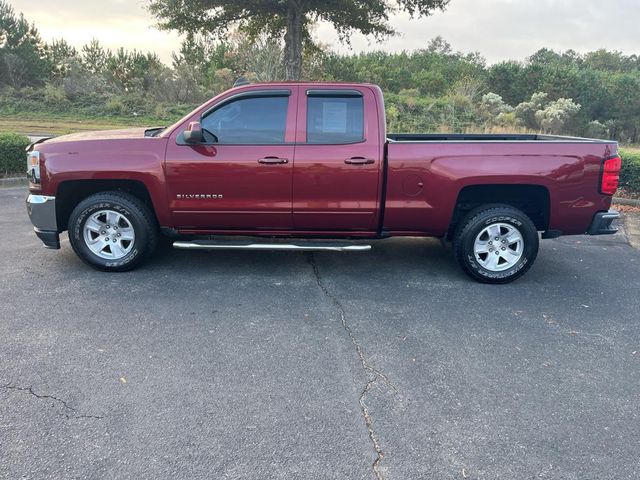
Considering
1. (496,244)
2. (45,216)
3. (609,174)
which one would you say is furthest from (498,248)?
(45,216)

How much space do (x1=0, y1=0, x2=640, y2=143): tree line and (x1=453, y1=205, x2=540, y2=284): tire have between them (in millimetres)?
12262

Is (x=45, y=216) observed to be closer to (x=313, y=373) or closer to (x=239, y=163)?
(x=239, y=163)

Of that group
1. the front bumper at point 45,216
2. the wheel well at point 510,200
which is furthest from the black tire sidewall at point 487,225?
the front bumper at point 45,216

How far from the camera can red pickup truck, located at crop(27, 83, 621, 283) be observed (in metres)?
4.98

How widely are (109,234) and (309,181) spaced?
2.10 m

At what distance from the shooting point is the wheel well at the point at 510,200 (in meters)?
5.21

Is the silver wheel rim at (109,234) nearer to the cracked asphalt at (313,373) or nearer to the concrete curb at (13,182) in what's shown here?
the cracked asphalt at (313,373)

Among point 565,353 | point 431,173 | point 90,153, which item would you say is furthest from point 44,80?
point 565,353

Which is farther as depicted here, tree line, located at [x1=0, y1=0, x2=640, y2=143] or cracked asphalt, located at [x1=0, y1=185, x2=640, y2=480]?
tree line, located at [x1=0, y1=0, x2=640, y2=143]

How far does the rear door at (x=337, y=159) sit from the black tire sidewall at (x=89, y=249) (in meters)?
1.57

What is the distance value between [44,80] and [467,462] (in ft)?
106

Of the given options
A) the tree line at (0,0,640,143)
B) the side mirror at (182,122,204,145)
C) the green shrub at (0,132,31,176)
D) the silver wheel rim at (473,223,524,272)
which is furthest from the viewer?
the tree line at (0,0,640,143)

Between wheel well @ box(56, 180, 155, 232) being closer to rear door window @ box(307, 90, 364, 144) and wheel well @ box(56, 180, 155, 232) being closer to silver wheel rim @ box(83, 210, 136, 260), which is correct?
silver wheel rim @ box(83, 210, 136, 260)

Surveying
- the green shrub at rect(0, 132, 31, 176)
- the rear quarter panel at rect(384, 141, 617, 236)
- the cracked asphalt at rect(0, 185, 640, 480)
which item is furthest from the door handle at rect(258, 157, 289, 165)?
the green shrub at rect(0, 132, 31, 176)
